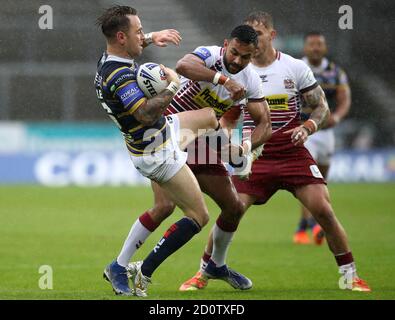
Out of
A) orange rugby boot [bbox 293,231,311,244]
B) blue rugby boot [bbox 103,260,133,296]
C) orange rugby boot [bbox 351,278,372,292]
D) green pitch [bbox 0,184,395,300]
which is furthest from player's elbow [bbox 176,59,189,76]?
orange rugby boot [bbox 293,231,311,244]

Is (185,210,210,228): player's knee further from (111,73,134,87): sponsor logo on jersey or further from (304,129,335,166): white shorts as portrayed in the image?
(304,129,335,166): white shorts

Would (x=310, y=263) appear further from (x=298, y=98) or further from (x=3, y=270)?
(x=3, y=270)

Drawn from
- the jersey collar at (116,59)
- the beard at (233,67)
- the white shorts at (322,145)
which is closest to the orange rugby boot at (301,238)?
the white shorts at (322,145)

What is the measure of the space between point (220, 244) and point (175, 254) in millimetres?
3226

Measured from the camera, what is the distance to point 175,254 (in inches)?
479

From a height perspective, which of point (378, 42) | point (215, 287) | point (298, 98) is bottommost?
point (215, 287)

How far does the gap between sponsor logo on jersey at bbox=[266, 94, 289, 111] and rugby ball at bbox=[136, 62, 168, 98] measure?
1.94m

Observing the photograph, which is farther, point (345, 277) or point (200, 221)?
point (345, 277)

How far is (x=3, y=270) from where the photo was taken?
10.3 m

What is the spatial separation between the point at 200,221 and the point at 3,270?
315cm

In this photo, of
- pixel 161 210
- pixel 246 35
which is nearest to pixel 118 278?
pixel 161 210

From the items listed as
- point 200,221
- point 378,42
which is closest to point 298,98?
point 200,221

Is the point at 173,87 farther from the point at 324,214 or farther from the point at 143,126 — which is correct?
the point at 324,214

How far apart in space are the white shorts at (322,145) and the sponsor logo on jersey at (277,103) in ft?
14.6
